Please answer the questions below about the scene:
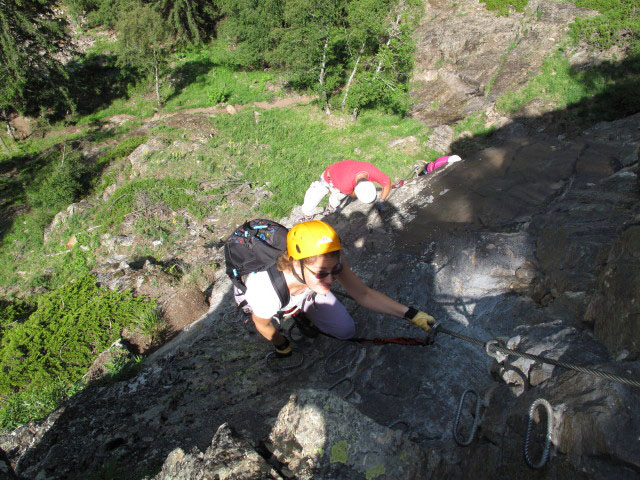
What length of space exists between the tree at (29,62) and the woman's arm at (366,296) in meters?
22.0

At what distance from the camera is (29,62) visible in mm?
18969

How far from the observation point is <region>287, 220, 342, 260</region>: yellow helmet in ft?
9.99

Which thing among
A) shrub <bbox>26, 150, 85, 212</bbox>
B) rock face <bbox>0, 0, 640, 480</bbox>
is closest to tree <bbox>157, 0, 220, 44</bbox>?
shrub <bbox>26, 150, 85, 212</bbox>

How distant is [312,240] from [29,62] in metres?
23.2

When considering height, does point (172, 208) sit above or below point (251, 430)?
below

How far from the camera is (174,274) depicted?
8688 millimetres

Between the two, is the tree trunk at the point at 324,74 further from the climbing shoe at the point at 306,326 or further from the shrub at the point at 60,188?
the climbing shoe at the point at 306,326

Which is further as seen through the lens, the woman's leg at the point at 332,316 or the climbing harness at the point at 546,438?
the woman's leg at the point at 332,316

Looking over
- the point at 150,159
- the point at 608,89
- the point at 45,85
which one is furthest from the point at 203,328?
the point at 45,85

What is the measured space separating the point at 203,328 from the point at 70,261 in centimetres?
803

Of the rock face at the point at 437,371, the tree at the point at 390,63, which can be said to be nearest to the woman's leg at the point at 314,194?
the rock face at the point at 437,371

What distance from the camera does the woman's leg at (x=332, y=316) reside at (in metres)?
4.11

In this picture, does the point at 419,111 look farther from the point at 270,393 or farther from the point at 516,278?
the point at 270,393

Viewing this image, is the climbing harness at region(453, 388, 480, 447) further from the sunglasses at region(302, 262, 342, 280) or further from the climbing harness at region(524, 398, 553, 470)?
the sunglasses at region(302, 262, 342, 280)
